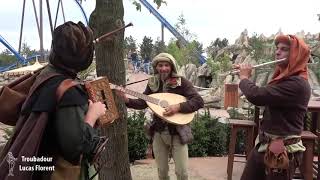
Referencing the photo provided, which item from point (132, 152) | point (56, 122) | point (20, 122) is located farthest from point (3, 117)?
point (132, 152)

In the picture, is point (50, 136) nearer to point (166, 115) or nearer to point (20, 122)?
point (20, 122)

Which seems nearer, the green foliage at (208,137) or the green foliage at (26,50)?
the green foliage at (208,137)

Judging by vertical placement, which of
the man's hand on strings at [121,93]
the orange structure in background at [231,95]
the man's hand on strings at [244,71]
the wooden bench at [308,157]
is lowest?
the orange structure in background at [231,95]

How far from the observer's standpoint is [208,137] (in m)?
8.30

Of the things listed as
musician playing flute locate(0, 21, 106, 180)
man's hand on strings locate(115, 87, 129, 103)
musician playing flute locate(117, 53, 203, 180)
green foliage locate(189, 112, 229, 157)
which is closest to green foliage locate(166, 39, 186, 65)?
green foliage locate(189, 112, 229, 157)

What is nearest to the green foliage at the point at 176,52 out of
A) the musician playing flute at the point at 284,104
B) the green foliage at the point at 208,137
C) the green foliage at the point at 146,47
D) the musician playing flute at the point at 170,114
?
the green foliage at the point at 146,47

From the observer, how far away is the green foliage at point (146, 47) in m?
32.6

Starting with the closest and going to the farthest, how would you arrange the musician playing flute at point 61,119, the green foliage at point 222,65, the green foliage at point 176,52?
the musician playing flute at point 61,119 < the green foliage at point 176,52 < the green foliage at point 222,65

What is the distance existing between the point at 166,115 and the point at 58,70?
91.1 inches

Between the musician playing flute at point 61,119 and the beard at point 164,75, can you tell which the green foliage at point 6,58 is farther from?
the musician playing flute at point 61,119

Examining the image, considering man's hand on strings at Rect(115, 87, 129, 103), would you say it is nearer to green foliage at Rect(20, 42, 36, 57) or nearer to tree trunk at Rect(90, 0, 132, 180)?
tree trunk at Rect(90, 0, 132, 180)

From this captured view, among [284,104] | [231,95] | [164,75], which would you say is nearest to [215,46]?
[231,95]

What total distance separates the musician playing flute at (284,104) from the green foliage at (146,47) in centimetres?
2876

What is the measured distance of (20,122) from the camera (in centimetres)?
241
